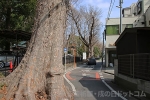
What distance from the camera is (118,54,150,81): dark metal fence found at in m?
8.73

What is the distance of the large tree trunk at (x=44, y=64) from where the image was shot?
667 centimetres

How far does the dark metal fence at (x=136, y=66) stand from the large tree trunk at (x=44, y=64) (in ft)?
12.0

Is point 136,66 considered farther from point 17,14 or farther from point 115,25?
point 115,25

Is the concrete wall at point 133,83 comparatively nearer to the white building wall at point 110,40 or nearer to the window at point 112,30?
the white building wall at point 110,40

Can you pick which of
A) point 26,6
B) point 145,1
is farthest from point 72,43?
point 26,6

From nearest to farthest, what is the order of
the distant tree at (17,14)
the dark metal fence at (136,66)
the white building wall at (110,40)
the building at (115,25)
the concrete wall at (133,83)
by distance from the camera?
1. the concrete wall at (133,83)
2. the dark metal fence at (136,66)
3. the distant tree at (17,14)
4. the building at (115,25)
5. the white building wall at (110,40)

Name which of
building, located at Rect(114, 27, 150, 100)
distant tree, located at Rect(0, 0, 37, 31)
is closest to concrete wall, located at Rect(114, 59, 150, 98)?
building, located at Rect(114, 27, 150, 100)

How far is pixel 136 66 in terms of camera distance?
33.1 ft

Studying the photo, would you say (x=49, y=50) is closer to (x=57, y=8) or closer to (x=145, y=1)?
(x=57, y=8)

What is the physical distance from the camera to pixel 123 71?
1251 centimetres

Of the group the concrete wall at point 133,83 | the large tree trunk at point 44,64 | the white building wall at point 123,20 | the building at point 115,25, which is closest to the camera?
the large tree trunk at point 44,64

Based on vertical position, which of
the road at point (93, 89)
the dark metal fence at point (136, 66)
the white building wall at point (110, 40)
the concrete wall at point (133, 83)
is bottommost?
the road at point (93, 89)

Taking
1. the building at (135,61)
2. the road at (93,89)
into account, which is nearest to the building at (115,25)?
the road at (93,89)

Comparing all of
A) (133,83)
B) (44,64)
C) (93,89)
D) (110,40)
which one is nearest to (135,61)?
(133,83)
